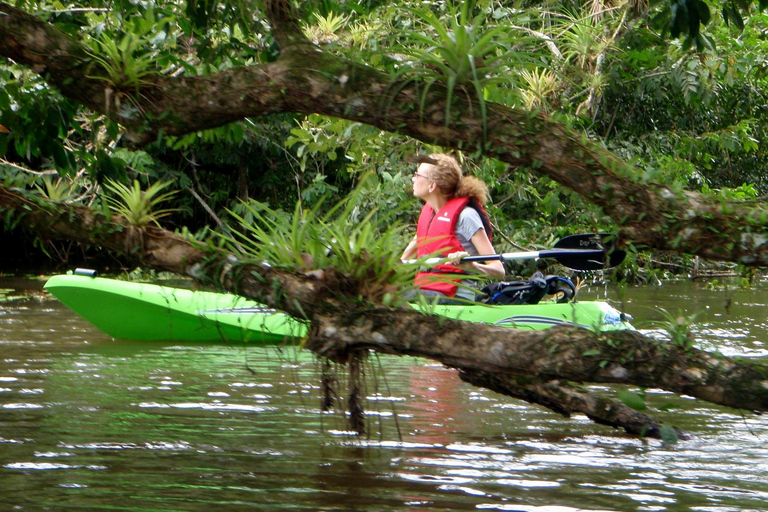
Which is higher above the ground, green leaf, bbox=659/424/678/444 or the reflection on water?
green leaf, bbox=659/424/678/444

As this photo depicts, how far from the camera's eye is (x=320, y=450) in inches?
163

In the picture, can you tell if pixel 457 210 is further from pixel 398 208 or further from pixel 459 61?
pixel 459 61

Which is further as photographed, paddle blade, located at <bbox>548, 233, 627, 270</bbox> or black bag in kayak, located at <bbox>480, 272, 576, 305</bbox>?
black bag in kayak, located at <bbox>480, 272, 576, 305</bbox>

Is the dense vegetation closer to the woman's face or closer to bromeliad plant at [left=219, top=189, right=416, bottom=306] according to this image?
bromeliad plant at [left=219, top=189, right=416, bottom=306]

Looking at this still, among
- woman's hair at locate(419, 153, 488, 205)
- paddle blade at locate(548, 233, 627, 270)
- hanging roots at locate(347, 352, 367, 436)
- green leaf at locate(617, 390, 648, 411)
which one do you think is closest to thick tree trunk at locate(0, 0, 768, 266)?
green leaf at locate(617, 390, 648, 411)

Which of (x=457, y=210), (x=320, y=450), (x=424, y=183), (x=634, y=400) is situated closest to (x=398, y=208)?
(x=634, y=400)

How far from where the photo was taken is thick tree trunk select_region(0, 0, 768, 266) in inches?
116

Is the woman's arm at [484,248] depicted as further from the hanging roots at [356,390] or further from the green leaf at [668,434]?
the hanging roots at [356,390]

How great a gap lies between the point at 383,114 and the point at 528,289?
398 centimetres

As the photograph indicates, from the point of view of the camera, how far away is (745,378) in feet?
9.39

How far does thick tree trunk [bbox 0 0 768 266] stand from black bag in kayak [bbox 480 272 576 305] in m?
3.83

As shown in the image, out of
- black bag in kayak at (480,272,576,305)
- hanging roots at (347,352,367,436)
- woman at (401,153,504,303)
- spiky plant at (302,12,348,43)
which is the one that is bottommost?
hanging roots at (347,352,367,436)

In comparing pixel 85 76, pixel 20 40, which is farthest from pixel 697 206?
pixel 20 40

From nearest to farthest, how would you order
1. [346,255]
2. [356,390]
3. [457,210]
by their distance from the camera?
[346,255] < [356,390] < [457,210]
